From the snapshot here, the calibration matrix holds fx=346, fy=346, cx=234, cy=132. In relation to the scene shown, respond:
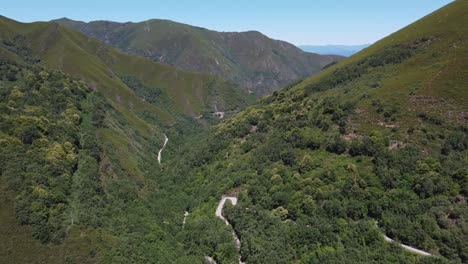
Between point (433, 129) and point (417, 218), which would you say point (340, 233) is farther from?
point (433, 129)

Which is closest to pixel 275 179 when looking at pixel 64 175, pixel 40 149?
pixel 64 175

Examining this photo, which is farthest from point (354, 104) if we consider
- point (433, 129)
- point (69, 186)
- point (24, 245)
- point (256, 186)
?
point (24, 245)

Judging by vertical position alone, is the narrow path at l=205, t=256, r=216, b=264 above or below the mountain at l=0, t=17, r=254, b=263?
below

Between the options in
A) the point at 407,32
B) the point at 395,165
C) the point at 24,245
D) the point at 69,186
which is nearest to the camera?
the point at 24,245

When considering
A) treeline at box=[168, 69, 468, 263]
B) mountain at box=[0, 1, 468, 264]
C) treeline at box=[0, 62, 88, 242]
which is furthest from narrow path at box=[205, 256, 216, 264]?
treeline at box=[0, 62, 88, 242]

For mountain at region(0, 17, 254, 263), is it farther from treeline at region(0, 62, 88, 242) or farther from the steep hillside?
the steep hillside

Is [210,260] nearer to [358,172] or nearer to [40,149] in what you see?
[358,172]

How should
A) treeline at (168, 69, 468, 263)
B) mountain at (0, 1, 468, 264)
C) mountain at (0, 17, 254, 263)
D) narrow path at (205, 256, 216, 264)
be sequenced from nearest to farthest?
treeline at (168, 69, 468, 263)
mountain at (0, 1, 468, 264)
mountain at (0, 17, 254, 263)
narrow path at (205, 256, 216, 264)

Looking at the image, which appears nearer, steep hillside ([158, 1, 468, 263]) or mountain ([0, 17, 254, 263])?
steep hillside ([158, 1, 468, 263])
